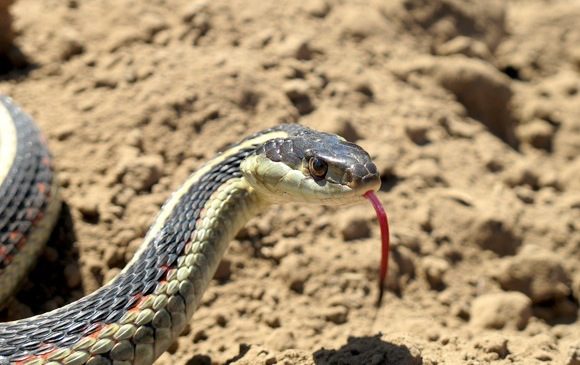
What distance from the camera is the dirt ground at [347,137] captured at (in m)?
3.48

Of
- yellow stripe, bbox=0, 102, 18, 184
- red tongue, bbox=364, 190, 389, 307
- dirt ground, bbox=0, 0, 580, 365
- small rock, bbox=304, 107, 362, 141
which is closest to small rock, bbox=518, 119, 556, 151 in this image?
dirt ground, bbox=0, 0, 580, 365

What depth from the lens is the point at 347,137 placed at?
13.8 ft

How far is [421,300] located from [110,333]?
1.50 m

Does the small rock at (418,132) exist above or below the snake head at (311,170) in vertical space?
below

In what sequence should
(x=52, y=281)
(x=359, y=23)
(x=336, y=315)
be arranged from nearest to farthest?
(x=336, y=315), (x=52, y=281), (x=359, y=23)

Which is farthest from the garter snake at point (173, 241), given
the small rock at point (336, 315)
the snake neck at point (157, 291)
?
the small rock at point (336, 315)

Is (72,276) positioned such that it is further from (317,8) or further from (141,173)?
(317,8)

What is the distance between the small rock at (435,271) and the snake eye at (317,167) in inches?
39.9

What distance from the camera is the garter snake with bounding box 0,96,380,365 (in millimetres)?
2766

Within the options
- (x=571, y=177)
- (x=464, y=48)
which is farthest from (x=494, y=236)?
(x=464, y=48)

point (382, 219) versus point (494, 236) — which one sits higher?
point (382, 219)

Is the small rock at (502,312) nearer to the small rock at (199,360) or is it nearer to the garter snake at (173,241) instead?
the garter snake at (173,241)

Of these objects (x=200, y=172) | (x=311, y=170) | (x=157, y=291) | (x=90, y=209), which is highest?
(x=311, y=170)

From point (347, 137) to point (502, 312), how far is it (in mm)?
1193
